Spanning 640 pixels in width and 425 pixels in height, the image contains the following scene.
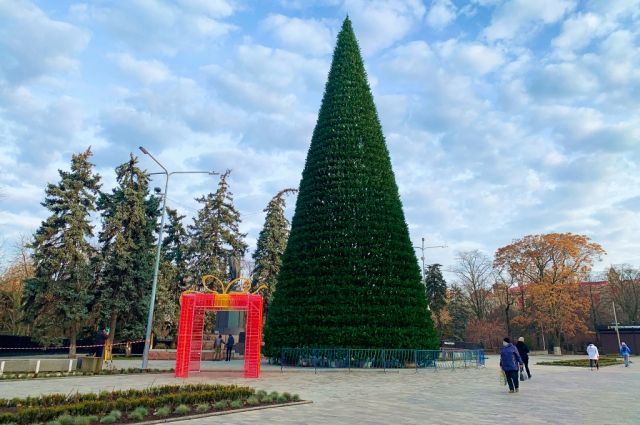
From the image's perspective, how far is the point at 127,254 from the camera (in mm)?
31016

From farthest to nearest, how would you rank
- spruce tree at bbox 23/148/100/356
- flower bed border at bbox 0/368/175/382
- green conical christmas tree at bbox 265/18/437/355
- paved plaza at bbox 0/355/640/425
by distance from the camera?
spruce tree at bbox 23/148/100/356 → green conical christmas tree at bbox 265/18/437/355 → flower bed border at bbox 0/368/175/382 → paved plaza at bbox 0/355/640/425

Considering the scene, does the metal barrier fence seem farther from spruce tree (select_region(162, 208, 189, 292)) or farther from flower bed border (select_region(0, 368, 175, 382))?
spruce tree (select_region(162, 208, 189, 292))

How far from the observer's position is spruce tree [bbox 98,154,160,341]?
30844 mm

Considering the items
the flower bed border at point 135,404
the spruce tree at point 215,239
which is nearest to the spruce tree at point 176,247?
the spruce tree at point 215,239

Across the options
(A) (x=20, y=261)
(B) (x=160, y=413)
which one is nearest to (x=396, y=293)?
(B) (x=160, y=413)

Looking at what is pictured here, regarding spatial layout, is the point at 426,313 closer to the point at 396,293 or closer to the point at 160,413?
the point at 396,293

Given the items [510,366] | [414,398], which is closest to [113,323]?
[414,398]

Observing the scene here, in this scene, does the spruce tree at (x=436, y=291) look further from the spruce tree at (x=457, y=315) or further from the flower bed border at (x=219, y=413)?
the flower bed border at (x=219, y=413)

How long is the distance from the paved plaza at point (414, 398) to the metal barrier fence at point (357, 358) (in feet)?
2.97

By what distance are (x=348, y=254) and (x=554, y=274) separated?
33500mm

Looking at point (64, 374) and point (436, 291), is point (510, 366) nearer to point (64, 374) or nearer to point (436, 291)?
point (64, 374)

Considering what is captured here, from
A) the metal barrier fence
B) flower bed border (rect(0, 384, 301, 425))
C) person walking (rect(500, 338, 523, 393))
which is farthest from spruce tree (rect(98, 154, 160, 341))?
person walking (rect(500, 338, 523, 393))

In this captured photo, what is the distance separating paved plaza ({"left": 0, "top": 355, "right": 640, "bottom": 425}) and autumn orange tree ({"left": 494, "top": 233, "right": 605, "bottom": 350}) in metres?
29.5

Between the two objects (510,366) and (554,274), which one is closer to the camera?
(510,366)
